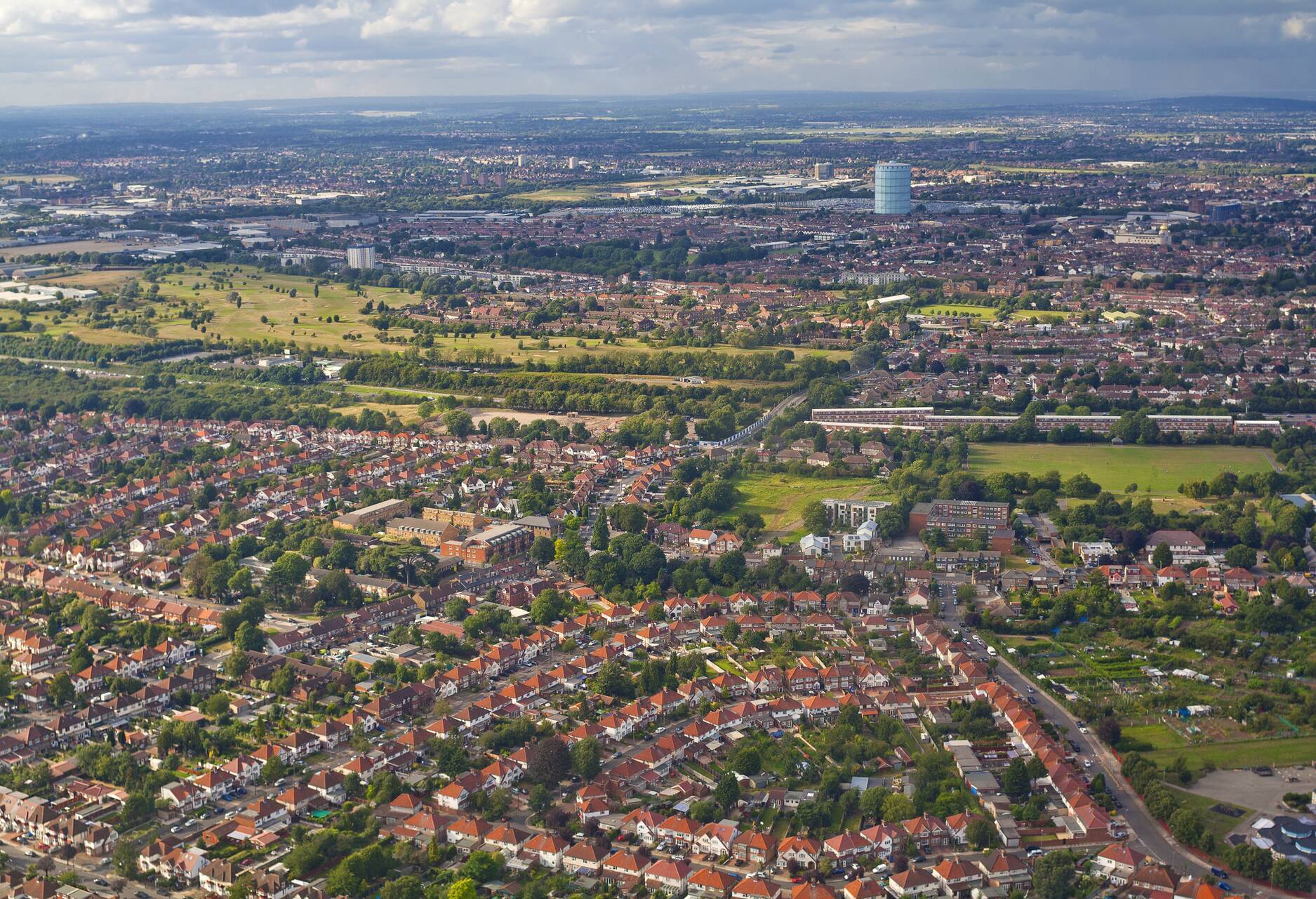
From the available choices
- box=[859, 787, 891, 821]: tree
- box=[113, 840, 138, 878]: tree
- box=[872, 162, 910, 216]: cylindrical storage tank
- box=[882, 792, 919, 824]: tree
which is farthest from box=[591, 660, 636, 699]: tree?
box=[872, 162, 910, 216]: cylindrical storage tank

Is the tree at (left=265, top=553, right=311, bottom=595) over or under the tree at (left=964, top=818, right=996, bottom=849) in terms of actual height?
over

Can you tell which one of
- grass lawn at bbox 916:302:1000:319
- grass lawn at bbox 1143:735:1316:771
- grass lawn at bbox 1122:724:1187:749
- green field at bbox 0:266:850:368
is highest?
green field at bbox 0:266:850:368

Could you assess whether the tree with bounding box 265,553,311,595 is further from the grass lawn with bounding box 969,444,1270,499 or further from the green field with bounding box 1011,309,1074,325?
the green field with bounding box 1011,309,1074,325

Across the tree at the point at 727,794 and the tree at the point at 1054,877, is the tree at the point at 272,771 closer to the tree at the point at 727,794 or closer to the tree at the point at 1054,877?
the tree at the point at 727,794

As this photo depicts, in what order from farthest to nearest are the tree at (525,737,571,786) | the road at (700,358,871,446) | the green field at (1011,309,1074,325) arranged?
the green field at (1011,309,1074,325), the road at (700,358,871,446), the tree at (525,737,571,786)

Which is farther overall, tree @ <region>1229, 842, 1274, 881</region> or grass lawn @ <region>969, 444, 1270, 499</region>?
grass lawn @ <region>969, 444, 1270, 499</region>

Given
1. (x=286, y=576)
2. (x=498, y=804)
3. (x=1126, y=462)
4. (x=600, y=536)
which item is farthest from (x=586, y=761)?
(x=1126, y=462)

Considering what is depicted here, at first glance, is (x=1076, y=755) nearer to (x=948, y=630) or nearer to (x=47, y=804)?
(x=948, y=630)
